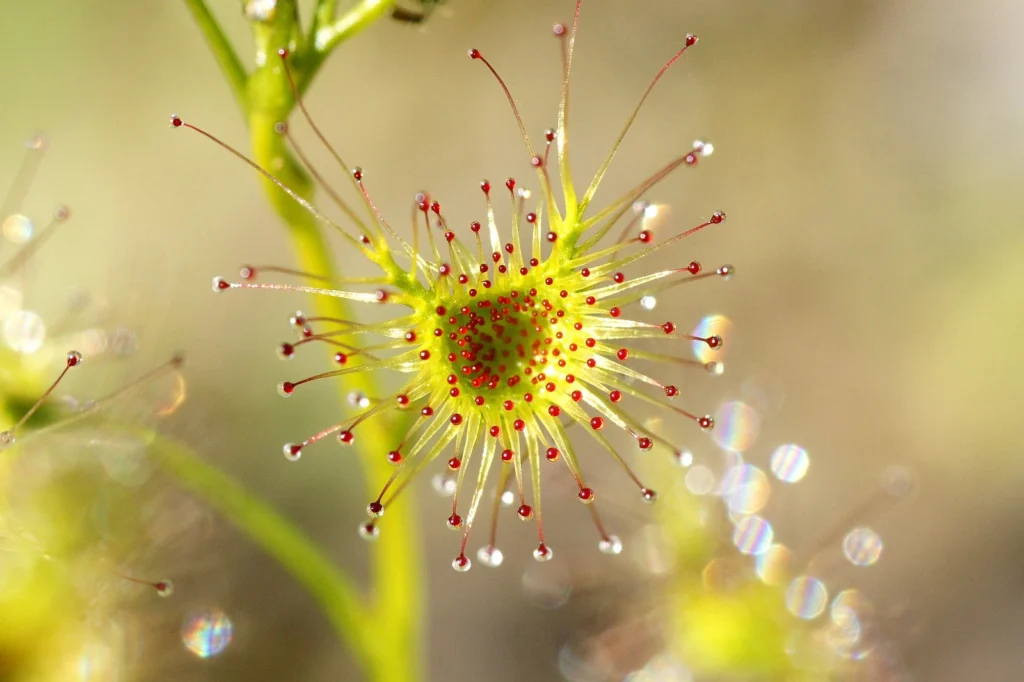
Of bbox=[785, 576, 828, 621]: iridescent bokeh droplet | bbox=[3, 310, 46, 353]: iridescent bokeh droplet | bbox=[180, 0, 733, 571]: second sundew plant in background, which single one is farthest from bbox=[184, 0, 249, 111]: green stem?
bbox=[785, 576, 828, 621]: iridescent bokeh droplet

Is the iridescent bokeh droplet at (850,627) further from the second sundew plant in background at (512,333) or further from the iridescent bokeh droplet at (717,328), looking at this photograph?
the second sundew plant in background at (512,333)

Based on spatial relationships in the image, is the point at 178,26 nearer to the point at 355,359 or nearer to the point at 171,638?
the point at 355,359

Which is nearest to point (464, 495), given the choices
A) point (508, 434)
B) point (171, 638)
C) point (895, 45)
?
point (171, 638)

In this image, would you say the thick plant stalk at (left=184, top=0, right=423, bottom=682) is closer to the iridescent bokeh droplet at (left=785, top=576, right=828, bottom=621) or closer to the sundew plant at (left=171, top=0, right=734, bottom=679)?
the sundew plant at (left=171, top=0, right=734, bottom=679)

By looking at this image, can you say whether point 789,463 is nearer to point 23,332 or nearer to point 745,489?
point 745,489

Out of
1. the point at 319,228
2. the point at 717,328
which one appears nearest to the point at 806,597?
the point at 717,328

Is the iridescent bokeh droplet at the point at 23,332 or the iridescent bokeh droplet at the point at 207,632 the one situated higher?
the iridescent bokeh droplet at the point at 23,332

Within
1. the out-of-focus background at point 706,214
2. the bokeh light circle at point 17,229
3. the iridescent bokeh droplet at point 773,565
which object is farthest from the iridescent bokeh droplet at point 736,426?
the bokeh light circle at point 17,229
